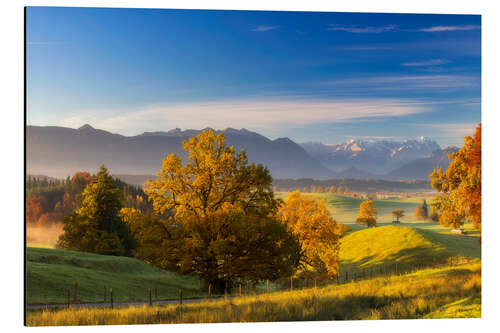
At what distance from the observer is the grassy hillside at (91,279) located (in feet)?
54.1

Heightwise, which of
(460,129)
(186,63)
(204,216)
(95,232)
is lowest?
(95,232)

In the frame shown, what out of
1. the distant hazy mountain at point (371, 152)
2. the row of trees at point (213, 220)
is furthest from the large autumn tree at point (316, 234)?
the row of trees at point (213, 220)

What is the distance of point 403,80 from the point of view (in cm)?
1622

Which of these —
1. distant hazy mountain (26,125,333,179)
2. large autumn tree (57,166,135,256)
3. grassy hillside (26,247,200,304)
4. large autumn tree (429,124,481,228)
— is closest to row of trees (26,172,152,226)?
distant hazy mountain (26,125,333,179)

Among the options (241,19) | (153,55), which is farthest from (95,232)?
(241,19)

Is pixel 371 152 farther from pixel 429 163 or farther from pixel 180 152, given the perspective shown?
pixel 180 152

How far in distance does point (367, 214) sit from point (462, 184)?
64.1 ft

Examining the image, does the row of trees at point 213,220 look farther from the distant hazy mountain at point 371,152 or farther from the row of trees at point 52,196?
the distant hazy mountain at point 371,152

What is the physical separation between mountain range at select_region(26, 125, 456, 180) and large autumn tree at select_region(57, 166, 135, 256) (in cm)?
1112

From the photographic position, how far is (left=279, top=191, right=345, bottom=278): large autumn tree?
28.4 m

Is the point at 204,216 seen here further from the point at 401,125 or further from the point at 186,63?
the point at 401,125

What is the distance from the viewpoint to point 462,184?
15.6 meters

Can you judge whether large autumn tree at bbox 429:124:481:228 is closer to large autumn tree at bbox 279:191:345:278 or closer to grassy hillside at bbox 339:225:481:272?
large autumn tree at bbox 279:191:345:278
